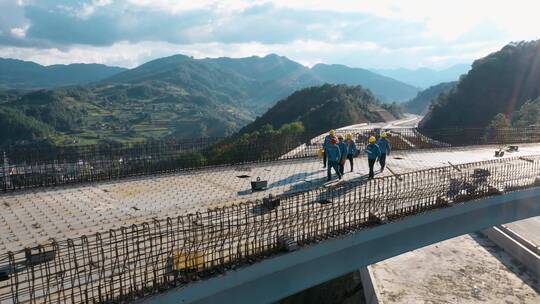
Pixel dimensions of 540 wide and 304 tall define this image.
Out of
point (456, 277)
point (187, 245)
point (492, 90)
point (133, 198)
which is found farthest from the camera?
point (492, 90)

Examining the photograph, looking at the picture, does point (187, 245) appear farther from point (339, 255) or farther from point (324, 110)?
point (324, 110)

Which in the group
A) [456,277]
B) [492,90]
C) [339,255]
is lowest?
[456,277]

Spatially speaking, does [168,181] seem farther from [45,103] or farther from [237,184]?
[45,103]

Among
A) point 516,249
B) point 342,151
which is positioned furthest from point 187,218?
point 516,249

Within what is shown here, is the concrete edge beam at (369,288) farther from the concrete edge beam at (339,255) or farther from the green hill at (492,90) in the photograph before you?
the green hill at (492,90)

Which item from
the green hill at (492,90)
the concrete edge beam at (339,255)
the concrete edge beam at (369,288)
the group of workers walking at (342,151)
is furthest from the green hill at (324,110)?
the concrete edge beam at (339,255)
